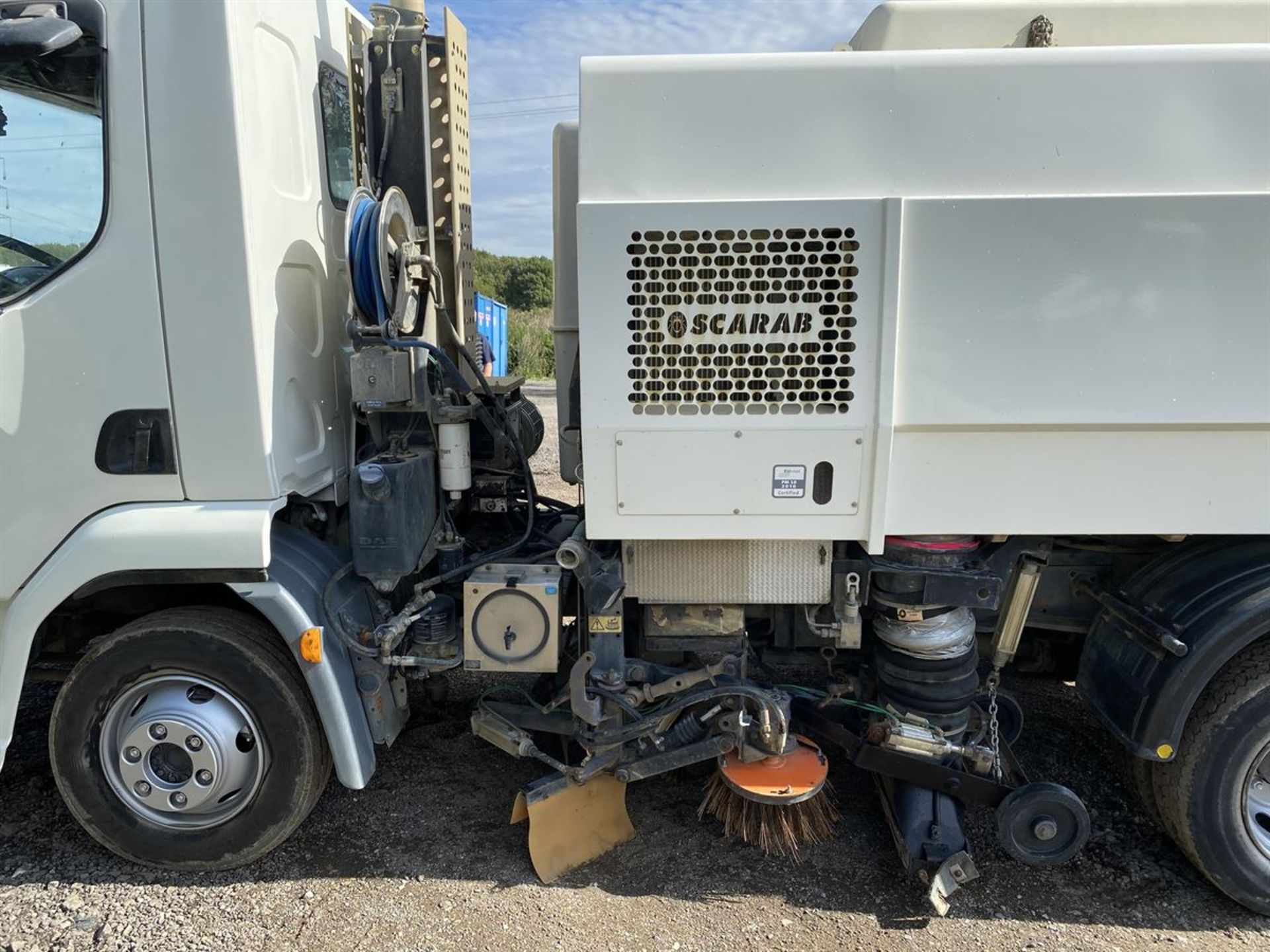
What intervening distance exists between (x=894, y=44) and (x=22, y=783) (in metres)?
4.20

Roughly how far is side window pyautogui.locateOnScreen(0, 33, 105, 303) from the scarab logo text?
1.72 m

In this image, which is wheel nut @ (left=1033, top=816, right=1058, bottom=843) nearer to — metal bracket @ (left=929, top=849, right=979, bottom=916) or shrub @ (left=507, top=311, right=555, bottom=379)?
metal bracket @ (left=929, top=849, right=979, bottom=916)

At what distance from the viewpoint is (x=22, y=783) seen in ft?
10.4

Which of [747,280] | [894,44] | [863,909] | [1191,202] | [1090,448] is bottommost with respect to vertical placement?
[863,909]

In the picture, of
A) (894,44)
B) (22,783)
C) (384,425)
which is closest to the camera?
(894,44)

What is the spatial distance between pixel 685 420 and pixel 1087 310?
1153mm

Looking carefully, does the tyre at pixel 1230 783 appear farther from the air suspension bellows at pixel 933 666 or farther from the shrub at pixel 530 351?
the shrub at pixel 530 351

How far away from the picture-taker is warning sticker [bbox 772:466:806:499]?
2.34 m

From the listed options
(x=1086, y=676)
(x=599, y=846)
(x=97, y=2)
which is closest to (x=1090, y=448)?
(x=1086, y=676)

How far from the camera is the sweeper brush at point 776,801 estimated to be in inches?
104

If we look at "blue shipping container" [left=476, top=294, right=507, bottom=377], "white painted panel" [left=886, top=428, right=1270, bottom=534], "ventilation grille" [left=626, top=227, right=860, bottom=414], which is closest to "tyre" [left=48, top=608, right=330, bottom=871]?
"ventilation grille" [left=626, top=227, right=860, bottom=414]

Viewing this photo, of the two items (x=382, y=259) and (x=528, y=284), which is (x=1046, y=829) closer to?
(x=382, y=259)

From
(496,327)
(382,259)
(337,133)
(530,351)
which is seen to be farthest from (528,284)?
(382,259)

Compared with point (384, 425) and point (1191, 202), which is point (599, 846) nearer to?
point (384, 425)
